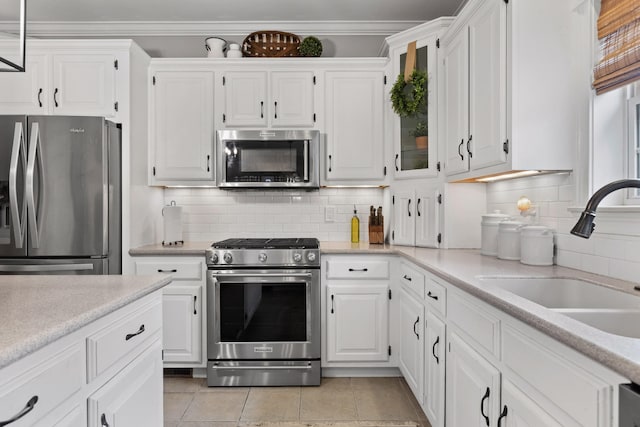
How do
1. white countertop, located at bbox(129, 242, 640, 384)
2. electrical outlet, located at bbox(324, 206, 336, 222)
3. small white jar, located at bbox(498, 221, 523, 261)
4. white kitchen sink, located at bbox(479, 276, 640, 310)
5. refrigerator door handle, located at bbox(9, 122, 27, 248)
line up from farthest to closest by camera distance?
electrical outlet, located at bbox(324, 206, 336, 222), refrigerator door handle, located at bbox(9, 122, 27, 248), small white jar, located at bbox(498, 221, 523, 261), white kitchen sink, located at bbox(479, 276, 640, 310), white countertop, located at bbox(129, 242, 640, 384)

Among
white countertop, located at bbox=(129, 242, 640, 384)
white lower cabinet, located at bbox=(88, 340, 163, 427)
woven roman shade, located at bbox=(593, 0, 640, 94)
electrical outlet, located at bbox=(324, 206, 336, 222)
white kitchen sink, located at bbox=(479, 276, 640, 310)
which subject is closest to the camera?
white countertop, located at bbox=(129, 242, 640, 384)

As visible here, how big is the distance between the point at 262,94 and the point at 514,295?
2.35m

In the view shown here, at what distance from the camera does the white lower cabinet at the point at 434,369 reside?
1744mm

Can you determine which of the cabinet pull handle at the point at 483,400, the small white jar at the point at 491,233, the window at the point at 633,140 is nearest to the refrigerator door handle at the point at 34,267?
the cabinet pull handle at the point at 483,400

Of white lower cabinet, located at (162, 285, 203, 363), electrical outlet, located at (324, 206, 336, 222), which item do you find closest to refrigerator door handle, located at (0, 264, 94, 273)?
white lower cabinet, located at (162, 285, 203, 363)

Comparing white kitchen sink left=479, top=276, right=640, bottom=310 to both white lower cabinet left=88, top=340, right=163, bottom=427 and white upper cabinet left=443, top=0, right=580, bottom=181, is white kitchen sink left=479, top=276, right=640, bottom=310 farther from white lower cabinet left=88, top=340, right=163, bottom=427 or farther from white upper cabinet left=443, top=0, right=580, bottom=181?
white lower cabinet left=88, top=340, right=163, bottom=427

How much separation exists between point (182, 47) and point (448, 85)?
7.54ft

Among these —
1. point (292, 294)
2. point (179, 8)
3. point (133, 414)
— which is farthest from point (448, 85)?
point (133, 414)

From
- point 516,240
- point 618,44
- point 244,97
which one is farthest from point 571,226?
point 244,97

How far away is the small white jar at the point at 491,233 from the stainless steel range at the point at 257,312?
1063 millimetres

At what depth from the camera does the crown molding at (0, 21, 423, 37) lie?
318cm

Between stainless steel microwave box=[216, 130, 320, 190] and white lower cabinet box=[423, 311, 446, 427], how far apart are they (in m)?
1.38

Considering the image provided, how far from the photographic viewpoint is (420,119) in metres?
2.69

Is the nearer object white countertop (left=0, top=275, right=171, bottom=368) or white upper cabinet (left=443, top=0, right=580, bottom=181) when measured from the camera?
white countertop (left=0, top=275, right=171, bottom=368)
